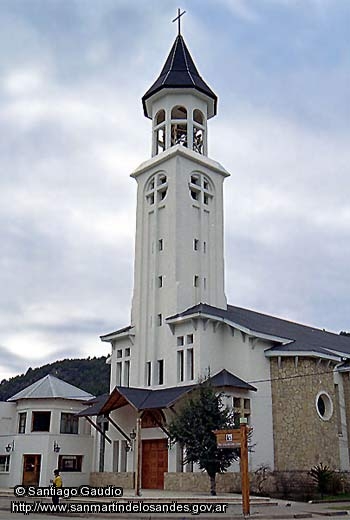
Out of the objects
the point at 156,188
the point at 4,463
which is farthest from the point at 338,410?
the point at 4,463

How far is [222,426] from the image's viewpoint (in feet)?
89.8

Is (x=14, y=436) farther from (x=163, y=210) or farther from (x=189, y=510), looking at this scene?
(x=189, y=510)

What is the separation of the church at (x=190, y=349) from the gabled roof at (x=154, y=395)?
85 millimetres

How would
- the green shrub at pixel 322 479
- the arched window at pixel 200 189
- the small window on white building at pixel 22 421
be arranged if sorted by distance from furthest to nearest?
the arched window at pixel 200 189 < the small window on white building at pixel 22 421 < the green shrub at pixel 322 479

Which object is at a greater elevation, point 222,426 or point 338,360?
point 338,360

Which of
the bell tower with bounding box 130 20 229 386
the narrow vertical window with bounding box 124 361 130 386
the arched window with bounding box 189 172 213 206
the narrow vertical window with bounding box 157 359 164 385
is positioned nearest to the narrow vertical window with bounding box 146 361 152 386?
the bell tower with bounding box 130 20 229 386

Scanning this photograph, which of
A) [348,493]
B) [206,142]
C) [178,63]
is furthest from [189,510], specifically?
[178,63]

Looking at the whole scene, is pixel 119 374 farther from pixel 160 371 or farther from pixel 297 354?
pixel 297 354

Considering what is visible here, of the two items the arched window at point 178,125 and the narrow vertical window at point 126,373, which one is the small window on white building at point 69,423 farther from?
the arched window at point 178,125

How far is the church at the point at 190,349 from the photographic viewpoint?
3266 cm

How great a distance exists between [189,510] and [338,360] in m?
16.7

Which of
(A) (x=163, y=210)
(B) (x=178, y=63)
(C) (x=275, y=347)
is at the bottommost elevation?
(C) (x=275, y=347)

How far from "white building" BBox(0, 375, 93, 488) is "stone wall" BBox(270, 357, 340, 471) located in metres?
12.2

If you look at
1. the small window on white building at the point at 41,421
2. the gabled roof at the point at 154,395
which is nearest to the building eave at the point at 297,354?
the gabled roof at the point at 154,395
